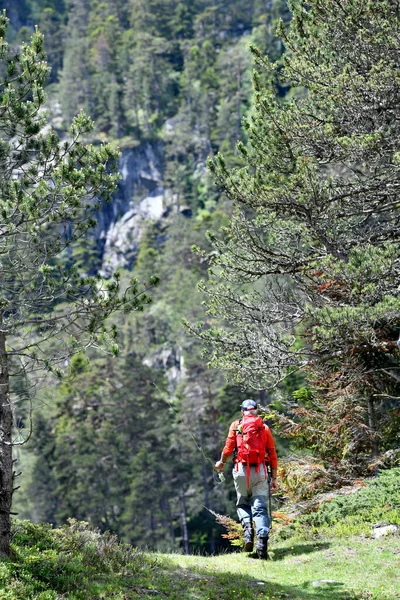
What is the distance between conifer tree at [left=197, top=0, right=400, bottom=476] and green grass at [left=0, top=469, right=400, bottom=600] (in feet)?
7.74

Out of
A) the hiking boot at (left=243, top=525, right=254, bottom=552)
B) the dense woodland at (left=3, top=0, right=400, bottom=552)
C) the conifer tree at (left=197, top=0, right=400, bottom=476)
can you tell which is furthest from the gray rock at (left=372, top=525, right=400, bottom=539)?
the conifer tree at (left=197, top=0, right=400, bottom=476)

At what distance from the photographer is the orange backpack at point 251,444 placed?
6727 millimetres

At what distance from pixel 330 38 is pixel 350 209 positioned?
244 centimetres

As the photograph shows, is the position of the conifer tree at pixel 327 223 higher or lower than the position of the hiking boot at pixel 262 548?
higher

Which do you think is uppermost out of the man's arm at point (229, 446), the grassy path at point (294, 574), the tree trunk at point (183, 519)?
the man's arm at point (229, 446)

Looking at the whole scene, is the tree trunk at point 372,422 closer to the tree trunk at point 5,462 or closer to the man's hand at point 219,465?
the man's hand at point 219,465

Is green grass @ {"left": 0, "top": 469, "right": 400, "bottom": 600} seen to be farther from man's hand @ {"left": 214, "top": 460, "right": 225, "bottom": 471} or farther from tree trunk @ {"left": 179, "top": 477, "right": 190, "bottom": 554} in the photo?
tree trunk @ {"left": 179, "top": 477, "right": 190, "bottom": 554}

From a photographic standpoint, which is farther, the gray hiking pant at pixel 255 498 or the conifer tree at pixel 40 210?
the gray hiking pant at pixel 255 498

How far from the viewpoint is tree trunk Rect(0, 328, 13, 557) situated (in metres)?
5.23

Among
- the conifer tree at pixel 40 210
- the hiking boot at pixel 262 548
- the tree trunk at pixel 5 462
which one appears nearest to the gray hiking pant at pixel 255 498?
the hiking boot at pixel 262 548

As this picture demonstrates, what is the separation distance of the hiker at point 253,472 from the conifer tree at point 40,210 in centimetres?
192

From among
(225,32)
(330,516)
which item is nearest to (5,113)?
(330,516)

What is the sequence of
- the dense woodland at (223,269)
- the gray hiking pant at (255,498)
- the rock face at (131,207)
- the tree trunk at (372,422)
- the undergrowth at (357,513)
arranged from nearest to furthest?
the gray hiking pant at (255,498) → the undergrowth at (357,513) → the dense woodland at (223,269) → the tree trunk at (372,422) → the rock face at (131,207)

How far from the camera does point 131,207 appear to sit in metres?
95.2
